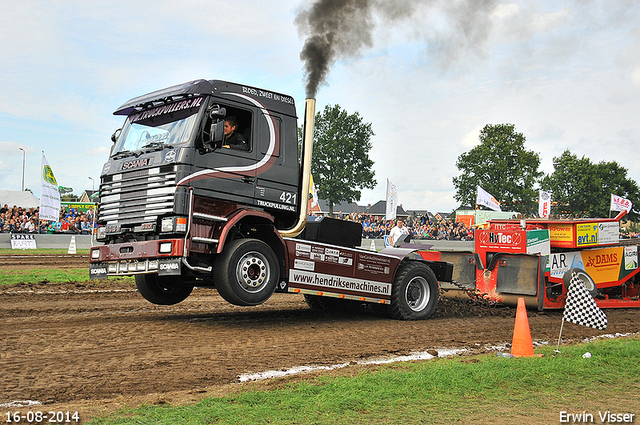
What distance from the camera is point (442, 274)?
1029cm

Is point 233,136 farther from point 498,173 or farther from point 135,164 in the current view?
point 498,173

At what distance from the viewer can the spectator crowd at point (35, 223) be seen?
28055 mm

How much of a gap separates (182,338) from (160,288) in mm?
2146

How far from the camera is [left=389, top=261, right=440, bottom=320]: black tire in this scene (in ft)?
31.1

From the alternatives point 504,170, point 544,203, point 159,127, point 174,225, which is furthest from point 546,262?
point 504,170

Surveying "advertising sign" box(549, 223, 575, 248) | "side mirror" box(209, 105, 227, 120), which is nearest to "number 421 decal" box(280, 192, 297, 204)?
"side mirror" box(209, 105, 227, 120)

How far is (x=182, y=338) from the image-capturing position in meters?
7.01

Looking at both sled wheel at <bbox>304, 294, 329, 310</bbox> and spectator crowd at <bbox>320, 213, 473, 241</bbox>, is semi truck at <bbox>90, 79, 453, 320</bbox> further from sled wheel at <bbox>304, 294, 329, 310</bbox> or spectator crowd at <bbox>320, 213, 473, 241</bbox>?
spectator crowd at <bbox>320, 213, 473, 241</bbox>

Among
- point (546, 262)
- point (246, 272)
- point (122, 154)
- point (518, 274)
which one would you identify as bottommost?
point (246, 272)

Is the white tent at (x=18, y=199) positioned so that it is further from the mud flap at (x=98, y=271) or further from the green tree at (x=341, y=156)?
the mud flap at (x=98, y=271)

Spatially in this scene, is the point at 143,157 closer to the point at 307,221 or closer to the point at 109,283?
the point at 307,221

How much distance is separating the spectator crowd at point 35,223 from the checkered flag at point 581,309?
90.0 feet

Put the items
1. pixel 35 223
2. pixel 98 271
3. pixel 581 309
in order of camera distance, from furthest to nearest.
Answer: pixel 35 223 < pixel 98 271 < pixel 581 309

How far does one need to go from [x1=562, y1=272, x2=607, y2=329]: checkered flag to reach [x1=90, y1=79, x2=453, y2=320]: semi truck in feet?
10.1
